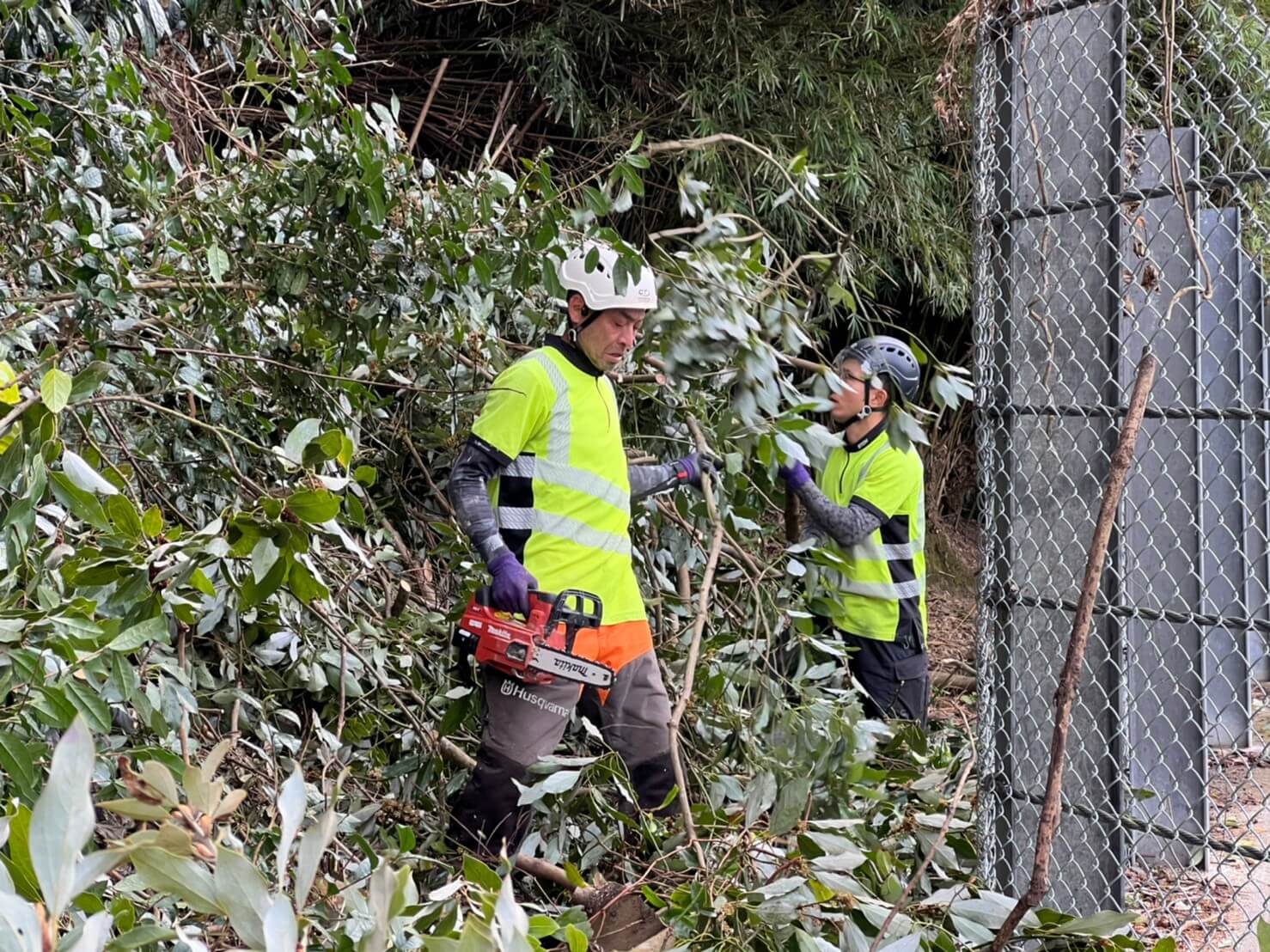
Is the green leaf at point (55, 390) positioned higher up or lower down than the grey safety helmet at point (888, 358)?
higher up

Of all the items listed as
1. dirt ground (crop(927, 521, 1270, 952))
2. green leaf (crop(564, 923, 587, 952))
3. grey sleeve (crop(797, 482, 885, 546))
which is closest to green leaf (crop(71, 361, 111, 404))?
green leaf (crop(564, 923, 587, 952))

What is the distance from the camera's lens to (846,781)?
9.07ft

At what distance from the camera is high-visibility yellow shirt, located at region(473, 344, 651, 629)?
327 cm

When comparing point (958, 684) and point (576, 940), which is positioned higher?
point (576, 940)

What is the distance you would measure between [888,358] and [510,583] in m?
2.09

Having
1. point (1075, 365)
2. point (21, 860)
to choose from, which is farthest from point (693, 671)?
point (21, 860)

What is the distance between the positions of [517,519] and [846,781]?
1.12 metres

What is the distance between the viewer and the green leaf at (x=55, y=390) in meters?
1.56

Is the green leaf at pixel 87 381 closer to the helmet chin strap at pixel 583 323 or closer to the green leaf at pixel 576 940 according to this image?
the green leaf at pixel 576 940

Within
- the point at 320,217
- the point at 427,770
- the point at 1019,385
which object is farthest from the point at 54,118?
the point at 1019,385

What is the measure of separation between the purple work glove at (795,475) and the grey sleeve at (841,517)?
7 cm

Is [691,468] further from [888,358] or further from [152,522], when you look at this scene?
[152,522]

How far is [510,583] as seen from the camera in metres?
3.13

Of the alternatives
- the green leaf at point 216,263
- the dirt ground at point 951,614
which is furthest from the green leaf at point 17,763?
the dirt ground at point 951,614
